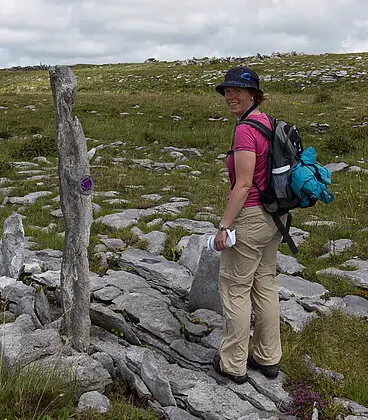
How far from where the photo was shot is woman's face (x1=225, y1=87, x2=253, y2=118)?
5.00 meters

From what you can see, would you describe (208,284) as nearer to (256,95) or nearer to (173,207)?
(256,95)

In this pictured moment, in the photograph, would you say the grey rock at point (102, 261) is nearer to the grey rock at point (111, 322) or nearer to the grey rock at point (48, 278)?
the grey rock at point (48, 278)

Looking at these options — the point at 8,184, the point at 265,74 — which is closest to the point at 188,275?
the point at 8,184

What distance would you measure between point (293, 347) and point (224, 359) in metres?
1.13

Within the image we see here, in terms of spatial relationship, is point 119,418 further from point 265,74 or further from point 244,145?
point 265,74

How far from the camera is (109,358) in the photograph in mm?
5488

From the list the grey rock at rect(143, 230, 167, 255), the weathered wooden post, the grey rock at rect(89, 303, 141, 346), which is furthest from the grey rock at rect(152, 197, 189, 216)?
the weathered wooden post

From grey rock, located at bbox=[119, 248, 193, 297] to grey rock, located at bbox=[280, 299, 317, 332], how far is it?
1467mm

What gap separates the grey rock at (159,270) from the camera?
297 inches

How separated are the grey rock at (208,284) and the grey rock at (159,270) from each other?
57 centimetres

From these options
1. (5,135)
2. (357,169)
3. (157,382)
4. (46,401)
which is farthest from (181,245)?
(5,135)

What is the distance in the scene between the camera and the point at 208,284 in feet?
22.0

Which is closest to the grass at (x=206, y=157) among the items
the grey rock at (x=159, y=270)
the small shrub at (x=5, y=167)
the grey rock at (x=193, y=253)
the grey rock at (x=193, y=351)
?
the small shrub at (x=5, y=167)

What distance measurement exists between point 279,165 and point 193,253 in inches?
144
